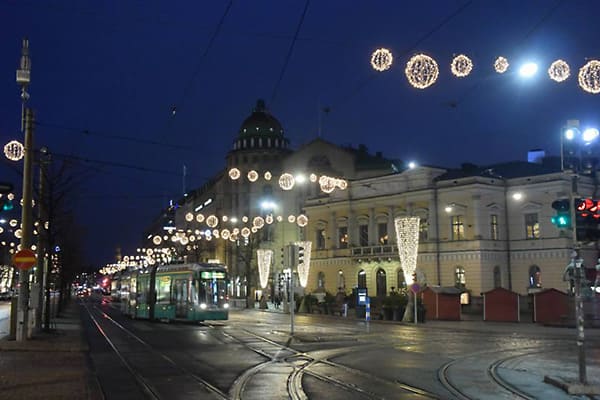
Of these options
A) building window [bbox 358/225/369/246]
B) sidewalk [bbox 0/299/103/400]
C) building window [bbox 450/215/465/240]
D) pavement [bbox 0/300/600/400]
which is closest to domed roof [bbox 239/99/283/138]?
building window [bbox 358/225/369/246]

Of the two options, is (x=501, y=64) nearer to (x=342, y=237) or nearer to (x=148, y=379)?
(x=148, y=379)

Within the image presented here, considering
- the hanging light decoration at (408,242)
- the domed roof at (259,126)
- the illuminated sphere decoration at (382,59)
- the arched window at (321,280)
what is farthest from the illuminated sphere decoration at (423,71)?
the domed roof at (259,126)

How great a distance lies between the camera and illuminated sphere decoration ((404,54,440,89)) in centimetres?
1700

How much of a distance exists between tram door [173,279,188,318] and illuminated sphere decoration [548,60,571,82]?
24.8m

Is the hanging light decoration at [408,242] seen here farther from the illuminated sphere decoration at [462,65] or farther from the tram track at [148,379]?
the illuminated sphere decoration at [462,65]

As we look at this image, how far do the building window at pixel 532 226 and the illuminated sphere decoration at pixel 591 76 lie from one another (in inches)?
1763

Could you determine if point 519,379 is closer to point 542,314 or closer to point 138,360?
point 138,360

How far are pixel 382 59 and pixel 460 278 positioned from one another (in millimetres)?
45639

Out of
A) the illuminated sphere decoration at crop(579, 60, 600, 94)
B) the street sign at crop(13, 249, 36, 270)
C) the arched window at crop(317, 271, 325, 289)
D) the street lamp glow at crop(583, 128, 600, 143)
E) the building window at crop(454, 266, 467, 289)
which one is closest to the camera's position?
the street lamp glow at crop(583, 128, 600, 143)

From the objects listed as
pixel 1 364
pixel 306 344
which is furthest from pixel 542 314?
pixel 1 364

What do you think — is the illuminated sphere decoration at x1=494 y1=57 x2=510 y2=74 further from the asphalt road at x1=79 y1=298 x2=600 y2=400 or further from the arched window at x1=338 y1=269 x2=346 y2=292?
the arched window at x1=338 y1=269 x2=346 y2=292

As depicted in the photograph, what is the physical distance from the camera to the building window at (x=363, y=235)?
70.4 m

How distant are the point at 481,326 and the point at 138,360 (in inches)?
952

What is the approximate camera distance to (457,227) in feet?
202
